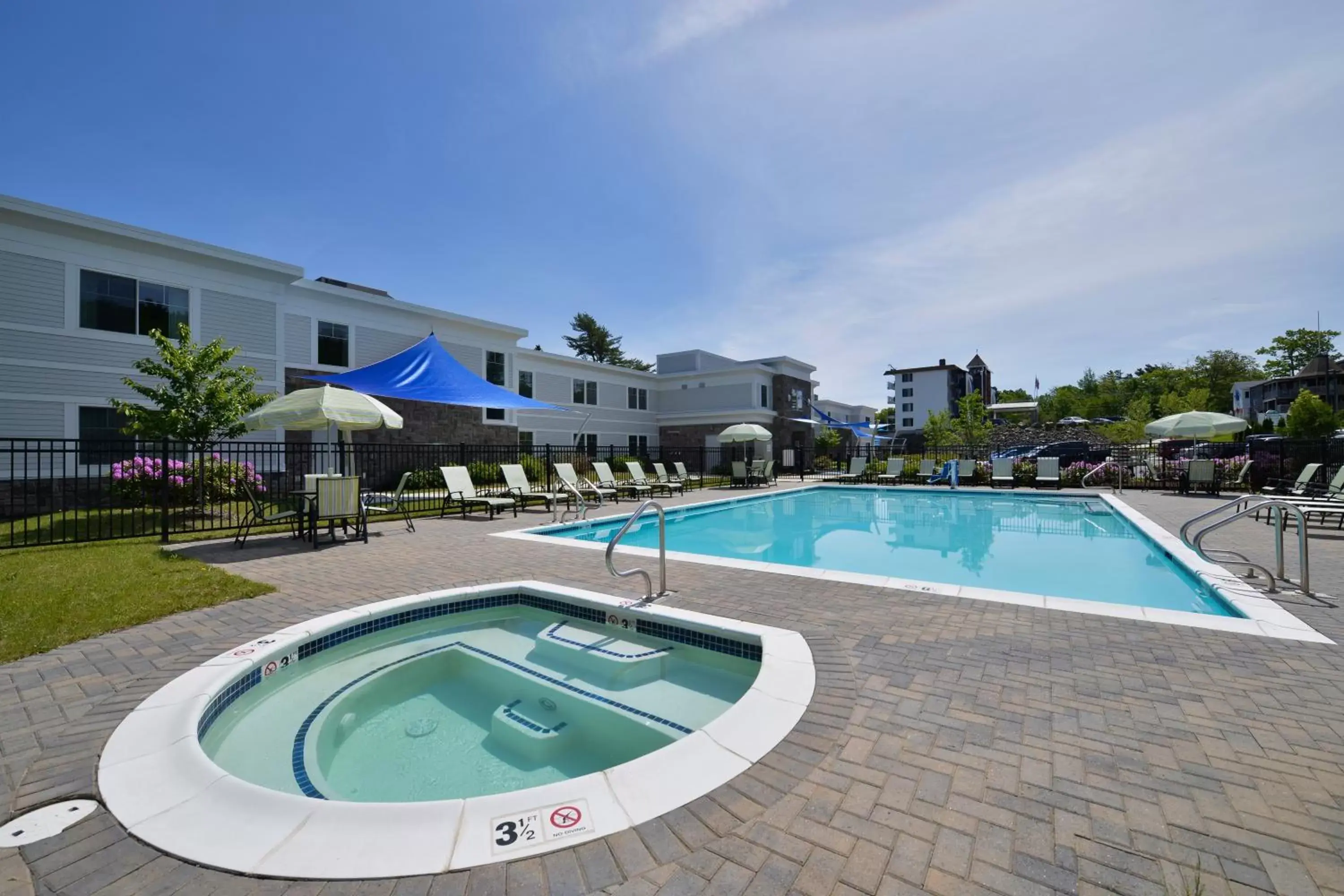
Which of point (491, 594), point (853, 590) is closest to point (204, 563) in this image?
point (491, 594)

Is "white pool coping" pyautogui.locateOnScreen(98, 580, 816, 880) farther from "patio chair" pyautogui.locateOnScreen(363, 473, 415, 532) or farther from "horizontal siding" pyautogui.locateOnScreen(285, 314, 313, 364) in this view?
"horizontal siding" pyautogui.locateOnScreen(285, 314, 313, 364)

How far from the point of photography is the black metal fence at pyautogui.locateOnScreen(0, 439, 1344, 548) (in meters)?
9.13

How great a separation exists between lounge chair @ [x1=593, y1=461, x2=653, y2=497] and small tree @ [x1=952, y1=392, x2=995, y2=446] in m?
16.3

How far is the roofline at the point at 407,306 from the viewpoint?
1695cm

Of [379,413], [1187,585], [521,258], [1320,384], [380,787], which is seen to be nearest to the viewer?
[380,787]

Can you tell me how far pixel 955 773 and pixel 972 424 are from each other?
2599cm

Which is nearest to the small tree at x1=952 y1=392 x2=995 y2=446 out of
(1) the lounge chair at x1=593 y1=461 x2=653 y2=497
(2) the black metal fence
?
(2) the black metal fence

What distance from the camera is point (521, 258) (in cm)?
1712

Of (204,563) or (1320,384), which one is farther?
(1320,384)

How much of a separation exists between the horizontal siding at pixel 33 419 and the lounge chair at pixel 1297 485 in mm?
27124

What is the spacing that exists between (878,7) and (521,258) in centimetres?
1236

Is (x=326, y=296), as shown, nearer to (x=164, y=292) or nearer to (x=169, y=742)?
(x=164, y=292)

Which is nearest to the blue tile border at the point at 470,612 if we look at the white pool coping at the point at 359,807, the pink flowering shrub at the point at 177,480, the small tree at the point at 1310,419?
the white pool coping at the point at 359,807

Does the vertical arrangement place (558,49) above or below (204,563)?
above
